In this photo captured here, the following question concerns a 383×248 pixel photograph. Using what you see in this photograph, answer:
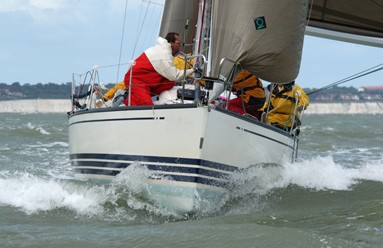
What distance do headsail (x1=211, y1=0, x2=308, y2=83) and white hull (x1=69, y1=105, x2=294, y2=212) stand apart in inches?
23.3

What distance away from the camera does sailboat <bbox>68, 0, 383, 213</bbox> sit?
661cm

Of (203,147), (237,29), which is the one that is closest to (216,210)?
(203,147)

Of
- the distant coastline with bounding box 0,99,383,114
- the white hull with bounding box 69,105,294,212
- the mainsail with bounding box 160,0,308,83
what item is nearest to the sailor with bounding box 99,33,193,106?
the mainsail with bounding box 160,0,308,83

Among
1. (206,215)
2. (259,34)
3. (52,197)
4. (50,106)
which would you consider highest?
(259,34)

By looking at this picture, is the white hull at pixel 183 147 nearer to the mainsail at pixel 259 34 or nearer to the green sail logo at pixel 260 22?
the mainsail at pixel 259 34

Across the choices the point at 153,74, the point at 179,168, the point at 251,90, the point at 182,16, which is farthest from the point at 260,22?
the point at 182,16

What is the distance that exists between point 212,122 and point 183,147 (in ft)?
1.18

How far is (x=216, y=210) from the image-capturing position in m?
7.02

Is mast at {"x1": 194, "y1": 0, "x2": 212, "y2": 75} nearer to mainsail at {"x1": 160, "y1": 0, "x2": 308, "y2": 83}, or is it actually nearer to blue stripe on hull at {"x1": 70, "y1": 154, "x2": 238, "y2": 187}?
mainsail at {"x1": 160, "y1": 0, "x2": 308, "y2": 83}

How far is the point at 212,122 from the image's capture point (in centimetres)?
656

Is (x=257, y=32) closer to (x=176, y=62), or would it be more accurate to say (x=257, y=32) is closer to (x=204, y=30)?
(x=204, y=30)

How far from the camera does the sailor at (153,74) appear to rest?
24.5 ft

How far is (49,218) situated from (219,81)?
6.96ft

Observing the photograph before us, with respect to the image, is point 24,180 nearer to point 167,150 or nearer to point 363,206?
point 167,150
